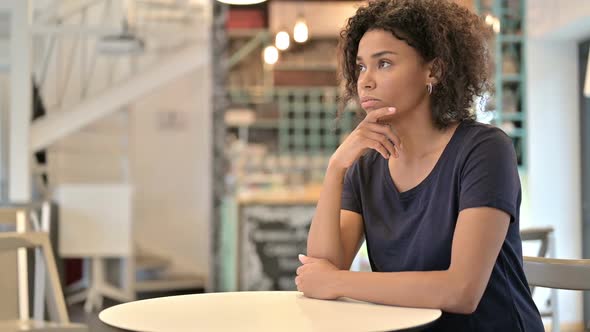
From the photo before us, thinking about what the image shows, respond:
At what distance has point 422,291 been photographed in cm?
151

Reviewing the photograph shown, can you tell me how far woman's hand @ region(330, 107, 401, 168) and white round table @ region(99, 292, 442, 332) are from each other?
1.13ft

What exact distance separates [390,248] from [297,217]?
5173mm

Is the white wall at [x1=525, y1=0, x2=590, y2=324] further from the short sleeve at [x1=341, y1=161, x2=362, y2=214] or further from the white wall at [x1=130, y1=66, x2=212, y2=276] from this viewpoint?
the white wall at [x1=130, y1=66, x2=212, y2=276]

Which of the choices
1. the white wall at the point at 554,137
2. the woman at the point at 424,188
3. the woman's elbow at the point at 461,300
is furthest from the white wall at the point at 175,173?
the woman's elbow at the point at 461,300

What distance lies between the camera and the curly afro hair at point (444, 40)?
5.72ft

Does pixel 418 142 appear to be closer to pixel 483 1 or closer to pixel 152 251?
pixel 483 1

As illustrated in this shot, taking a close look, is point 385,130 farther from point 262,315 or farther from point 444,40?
point 262,315

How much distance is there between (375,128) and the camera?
1769mm

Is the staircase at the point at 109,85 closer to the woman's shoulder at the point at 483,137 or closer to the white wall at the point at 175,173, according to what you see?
the white wall at the point at 175,173

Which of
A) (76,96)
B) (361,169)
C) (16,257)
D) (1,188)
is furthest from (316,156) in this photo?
(361,169)

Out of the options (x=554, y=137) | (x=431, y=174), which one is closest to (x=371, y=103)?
(x=431, y=174)

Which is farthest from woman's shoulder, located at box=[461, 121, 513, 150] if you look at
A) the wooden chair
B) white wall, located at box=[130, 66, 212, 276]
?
white wall, located at box=[130, 66, 212, 276]

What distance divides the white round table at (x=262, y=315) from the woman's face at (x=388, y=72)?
1.48 ft

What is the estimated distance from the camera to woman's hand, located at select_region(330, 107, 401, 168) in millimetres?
1745
